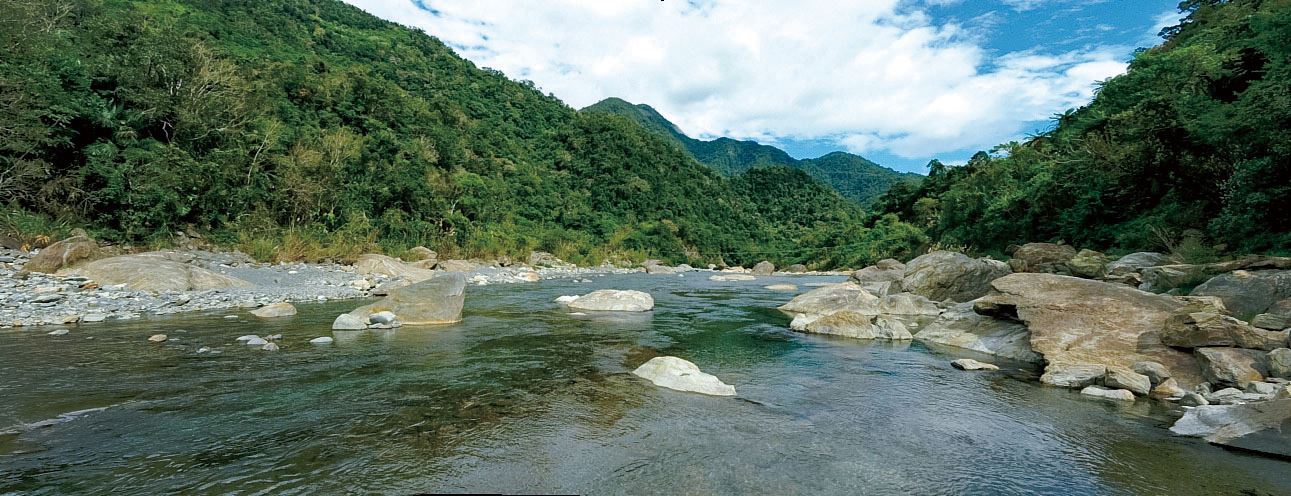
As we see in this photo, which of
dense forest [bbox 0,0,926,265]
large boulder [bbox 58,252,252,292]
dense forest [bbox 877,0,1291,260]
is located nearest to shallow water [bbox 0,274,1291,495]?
large boulder [bbox 58,252,252,292]

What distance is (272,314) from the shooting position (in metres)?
10.9

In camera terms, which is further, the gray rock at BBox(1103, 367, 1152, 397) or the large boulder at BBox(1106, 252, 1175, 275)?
the large boulder at BBox(1106, 252, 1175, 275)

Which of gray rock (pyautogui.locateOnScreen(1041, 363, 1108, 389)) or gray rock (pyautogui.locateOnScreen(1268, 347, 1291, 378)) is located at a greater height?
gray rock (pyautogui.locateOnScreen(1268, 347, 1291, 378))

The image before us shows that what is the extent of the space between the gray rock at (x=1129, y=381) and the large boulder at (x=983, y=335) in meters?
1.58

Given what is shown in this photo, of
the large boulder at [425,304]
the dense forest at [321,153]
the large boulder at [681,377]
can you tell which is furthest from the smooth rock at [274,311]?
the dense forest at [321,153]

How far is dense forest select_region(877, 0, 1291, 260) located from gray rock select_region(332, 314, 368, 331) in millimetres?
17588

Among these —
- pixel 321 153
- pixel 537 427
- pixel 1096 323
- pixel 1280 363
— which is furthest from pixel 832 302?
pixel 321 153

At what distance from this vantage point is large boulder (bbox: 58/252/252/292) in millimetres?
12375

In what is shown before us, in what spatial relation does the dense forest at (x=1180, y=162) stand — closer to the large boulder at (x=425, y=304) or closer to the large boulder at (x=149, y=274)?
the large boulder at (x=425, y=304)

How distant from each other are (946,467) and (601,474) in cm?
281

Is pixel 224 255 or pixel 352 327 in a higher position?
pixel 224 255

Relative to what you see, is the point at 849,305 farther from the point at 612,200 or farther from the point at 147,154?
the point at 612,200

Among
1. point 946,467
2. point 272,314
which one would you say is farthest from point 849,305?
point 272,314

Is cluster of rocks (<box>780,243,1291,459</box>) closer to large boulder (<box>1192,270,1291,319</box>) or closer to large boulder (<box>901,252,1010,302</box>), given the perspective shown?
large boulder (<box>1192,270,1291,319</box>)
